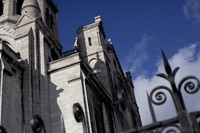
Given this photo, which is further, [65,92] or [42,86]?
[42,86]

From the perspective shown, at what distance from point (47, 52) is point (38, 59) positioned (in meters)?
1.51

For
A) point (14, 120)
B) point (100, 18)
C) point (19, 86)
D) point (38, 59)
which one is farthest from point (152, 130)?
point (100, 18)

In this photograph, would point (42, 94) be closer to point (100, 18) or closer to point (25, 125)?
point (25, 125)

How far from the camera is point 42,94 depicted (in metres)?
17.9

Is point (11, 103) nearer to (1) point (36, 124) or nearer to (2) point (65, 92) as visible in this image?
(2) point (65, 92)

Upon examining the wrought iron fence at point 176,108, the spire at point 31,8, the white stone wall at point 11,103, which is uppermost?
the spire at point 31,8

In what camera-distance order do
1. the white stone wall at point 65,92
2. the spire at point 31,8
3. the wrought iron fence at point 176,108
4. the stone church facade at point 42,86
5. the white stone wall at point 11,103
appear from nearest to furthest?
the wrought iron fence at point 176,108 < the white stone wall at point 11,103 < the stone church facade at point 42,86 < the white stone wall at point 65,92 < the spire at point 31,8

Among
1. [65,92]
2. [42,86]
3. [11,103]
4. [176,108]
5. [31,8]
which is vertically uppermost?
[31,8]

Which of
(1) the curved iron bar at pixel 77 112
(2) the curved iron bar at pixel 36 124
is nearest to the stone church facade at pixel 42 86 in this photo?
(1) the curved iron bar at pixel 77 112

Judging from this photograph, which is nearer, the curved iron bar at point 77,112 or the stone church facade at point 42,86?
the curved iron bar at point 77,112

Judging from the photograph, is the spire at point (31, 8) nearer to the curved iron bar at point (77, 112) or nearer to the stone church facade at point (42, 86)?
the stone church facade at point (42, 86)

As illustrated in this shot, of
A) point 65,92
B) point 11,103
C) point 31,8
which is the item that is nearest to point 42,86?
point 65,92

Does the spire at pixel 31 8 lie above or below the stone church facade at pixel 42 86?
above

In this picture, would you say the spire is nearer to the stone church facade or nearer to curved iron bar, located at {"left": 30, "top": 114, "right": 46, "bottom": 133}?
the stone church facade
